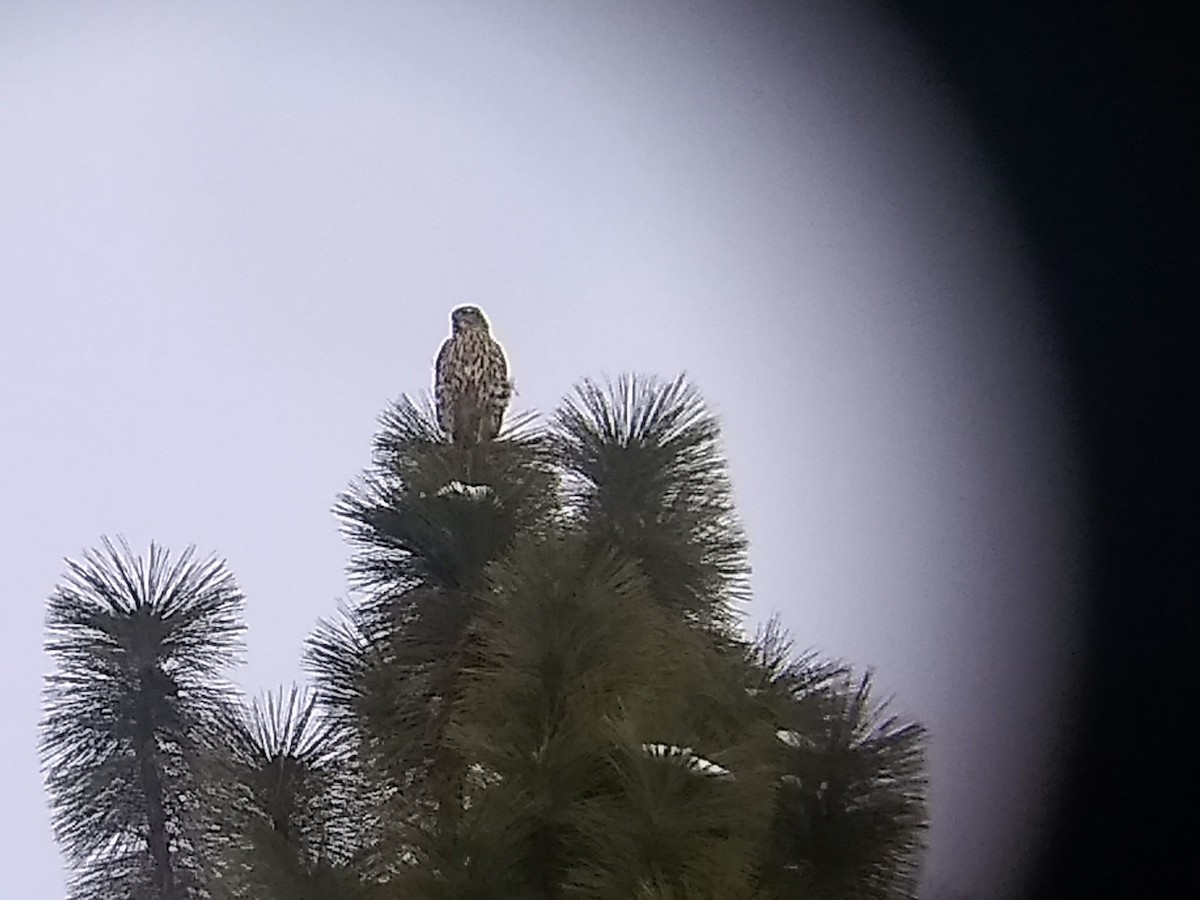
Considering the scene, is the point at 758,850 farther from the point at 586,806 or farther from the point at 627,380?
the point at 627,380

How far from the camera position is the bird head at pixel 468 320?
3.19 feet

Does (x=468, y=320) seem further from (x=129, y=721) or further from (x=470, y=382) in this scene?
(x=129, y=721)

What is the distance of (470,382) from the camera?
917mm

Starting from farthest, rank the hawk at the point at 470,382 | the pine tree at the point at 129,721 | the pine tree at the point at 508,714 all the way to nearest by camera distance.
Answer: the hawk at the point at 470,382, the pine tree at the point at 129,721, the pine tree at the point at 508,714

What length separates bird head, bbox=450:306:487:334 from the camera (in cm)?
97

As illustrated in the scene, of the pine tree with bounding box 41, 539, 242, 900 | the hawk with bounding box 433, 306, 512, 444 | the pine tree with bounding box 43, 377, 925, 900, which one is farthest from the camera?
the hawk with bounding box 433, 306, 512, 444

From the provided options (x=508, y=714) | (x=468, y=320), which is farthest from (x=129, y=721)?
(x=468, y=320)

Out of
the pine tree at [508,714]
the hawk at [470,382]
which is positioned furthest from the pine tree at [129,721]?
the hawk at [470,382]

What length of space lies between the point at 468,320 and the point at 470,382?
0.27 feet

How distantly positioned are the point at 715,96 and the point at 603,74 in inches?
5.6

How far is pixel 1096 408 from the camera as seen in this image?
0.95 m

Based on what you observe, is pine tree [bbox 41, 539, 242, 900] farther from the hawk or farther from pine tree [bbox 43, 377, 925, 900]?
the hawk

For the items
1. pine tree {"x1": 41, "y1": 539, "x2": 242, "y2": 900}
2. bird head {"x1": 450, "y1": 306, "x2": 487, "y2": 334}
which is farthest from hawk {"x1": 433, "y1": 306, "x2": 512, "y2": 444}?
pine tree {"x1": 41, "y1": 539, "x2": 242, "y2": 900}

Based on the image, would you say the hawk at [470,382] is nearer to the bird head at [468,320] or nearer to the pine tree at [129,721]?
the bird head at [468,320]
